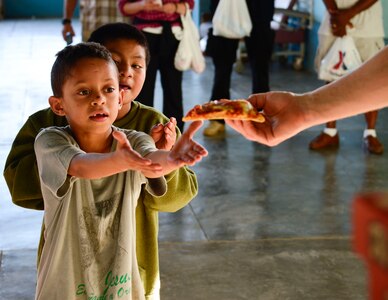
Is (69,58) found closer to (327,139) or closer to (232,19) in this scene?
(327,139)

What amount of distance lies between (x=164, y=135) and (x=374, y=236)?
4.88 ft

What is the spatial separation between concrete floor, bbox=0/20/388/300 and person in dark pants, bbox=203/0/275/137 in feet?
1.16

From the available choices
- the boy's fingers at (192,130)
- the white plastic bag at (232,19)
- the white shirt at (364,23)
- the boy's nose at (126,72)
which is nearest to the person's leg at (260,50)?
the white plastic bag at (232,19)

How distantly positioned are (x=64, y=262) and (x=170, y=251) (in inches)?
83.1

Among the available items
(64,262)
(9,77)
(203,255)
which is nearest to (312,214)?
(203,255)

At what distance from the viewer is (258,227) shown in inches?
182

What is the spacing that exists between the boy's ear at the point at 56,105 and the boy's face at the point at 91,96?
0.03 metres

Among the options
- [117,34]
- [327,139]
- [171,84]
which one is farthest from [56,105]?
[327,139]

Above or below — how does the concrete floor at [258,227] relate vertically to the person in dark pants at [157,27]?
below

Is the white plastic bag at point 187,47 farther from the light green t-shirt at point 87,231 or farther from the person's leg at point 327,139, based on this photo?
the light green t-shirt at point 87,231

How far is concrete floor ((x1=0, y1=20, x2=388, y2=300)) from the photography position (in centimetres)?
390

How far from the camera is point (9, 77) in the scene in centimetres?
949

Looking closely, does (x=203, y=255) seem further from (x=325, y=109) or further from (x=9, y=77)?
(x=9, y=77)

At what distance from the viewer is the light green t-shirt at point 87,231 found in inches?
85.8
